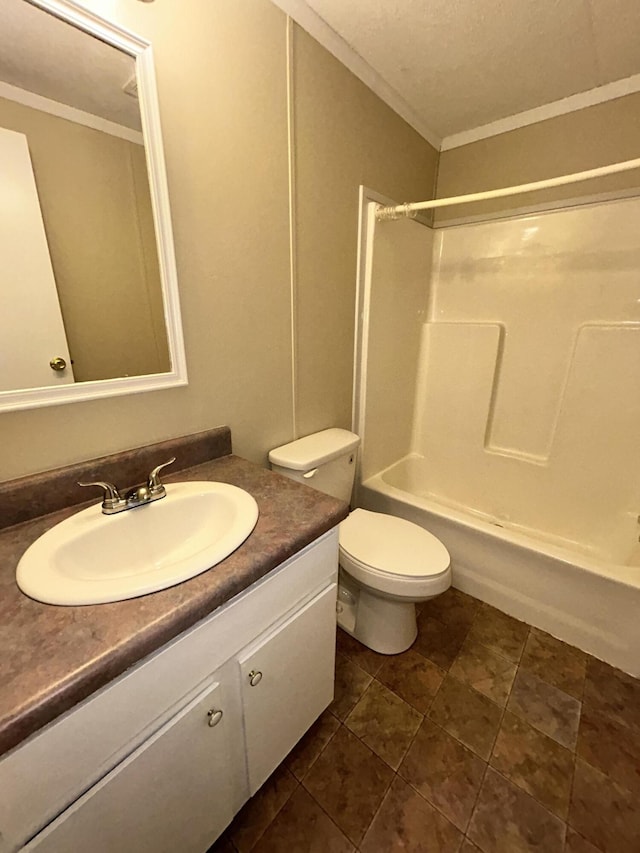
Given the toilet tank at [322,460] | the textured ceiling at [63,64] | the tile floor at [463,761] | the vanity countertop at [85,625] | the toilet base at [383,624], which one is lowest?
the tile floor at [463,761]

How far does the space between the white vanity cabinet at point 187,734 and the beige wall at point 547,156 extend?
189cm

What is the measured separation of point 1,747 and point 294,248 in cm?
138

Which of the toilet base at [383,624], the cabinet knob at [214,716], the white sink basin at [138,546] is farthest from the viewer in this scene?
the toilet base at [383,624]

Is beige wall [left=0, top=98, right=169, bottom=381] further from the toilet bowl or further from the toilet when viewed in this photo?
the toilet bowl

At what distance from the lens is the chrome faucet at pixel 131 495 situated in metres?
0.84

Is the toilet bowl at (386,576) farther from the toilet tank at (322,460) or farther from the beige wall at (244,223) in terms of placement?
the beige wall at (244,223)

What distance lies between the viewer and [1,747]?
1.35 ft

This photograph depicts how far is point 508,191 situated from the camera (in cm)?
131

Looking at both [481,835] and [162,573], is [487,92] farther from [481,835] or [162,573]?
[481,835]

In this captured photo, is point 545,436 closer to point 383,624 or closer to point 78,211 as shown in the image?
point 383,624

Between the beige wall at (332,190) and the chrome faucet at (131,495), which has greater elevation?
the beige wall at (332,190)

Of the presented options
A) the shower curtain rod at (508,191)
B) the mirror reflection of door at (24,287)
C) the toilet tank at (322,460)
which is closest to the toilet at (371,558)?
the toilet tank at (322,460)

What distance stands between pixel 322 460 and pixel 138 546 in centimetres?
69

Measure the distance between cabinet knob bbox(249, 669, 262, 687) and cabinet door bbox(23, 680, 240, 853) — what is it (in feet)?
0.26
